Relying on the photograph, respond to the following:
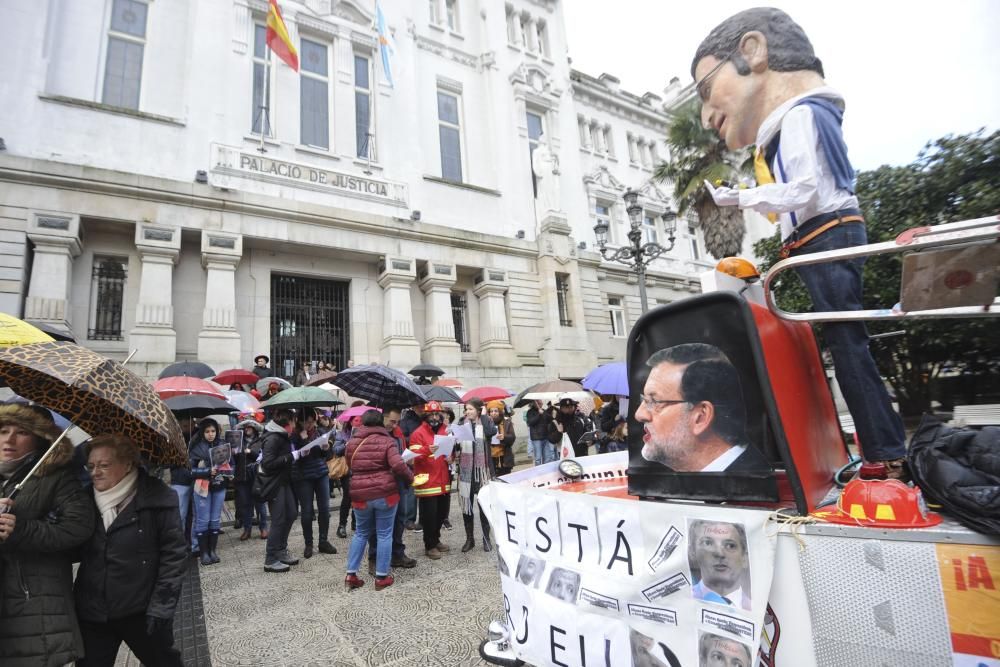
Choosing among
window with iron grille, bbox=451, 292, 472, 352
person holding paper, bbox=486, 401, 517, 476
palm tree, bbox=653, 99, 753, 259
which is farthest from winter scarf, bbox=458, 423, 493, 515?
palm tree, bbox=653, 99, 753, 259

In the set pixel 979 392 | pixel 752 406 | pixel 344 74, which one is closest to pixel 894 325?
pixel 979 392

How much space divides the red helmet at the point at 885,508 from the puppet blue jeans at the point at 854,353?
0.37 m

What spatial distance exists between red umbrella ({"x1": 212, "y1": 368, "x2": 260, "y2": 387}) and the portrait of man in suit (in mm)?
10597

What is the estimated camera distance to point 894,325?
10320 mm

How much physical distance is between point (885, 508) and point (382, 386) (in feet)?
20.6

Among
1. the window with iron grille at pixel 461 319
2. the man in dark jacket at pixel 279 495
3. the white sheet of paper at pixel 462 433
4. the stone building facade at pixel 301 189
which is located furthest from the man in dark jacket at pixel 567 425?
the window with iron grille at pixel 461 319

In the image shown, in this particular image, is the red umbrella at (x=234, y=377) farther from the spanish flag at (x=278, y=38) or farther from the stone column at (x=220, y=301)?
the spanish flag at (x=278, y=38)

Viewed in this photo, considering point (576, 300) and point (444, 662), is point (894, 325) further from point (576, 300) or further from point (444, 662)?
point (444, 662)

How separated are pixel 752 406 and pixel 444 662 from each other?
2813 millimetres

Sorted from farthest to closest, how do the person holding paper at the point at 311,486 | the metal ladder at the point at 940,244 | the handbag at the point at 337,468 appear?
the handbag at the point at 337,468
the person holding paper at the point at 311,486
the metal ladder at the point at 940,244

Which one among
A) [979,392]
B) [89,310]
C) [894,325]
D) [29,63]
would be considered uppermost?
[29,63]

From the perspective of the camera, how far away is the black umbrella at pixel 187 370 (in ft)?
28.8

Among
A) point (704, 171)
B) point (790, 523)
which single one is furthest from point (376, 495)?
point (704, 171)

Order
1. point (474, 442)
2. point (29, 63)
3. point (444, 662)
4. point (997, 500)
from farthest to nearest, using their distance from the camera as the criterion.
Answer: point (29, 63) < point (474, 442) < point (444, 662) < point (997, 500)
